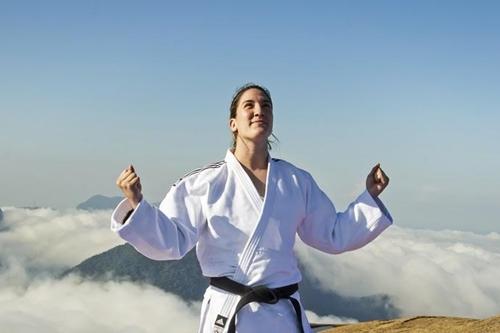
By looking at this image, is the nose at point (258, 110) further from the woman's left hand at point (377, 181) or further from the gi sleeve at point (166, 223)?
the woman's left hand at point (377, 181)

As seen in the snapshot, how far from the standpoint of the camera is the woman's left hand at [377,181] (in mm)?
5387

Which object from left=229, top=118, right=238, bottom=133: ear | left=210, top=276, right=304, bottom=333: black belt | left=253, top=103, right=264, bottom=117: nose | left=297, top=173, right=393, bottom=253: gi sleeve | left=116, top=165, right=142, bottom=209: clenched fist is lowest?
left=210, top=276, right=304, bottom=333: black belt

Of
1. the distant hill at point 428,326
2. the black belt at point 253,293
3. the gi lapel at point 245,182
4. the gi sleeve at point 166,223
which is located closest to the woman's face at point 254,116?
the gi lapel at point 245,182

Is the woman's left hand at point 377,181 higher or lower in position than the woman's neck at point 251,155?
lower

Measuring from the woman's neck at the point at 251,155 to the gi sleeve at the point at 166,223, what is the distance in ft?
1.38

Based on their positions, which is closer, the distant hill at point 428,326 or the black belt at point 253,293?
the black belt at point 253,293

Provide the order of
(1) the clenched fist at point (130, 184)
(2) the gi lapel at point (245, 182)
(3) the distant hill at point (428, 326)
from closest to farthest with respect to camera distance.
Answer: (1) the clenched fist at point (130, 184)
(2) the gi lapel at point (245, 182)
(3) the distant hill at point (428, 326)

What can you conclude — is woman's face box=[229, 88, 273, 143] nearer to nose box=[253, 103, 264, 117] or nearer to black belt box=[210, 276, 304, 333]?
nose box=[253, 103, 264, 117]

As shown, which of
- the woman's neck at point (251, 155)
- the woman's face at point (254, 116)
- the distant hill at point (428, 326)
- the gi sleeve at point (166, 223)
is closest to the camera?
the gi sleeve at point (166, 223)

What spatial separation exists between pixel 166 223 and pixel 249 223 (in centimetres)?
59

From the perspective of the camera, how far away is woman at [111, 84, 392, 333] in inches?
186

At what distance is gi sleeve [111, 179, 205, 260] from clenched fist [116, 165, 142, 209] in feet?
0.23

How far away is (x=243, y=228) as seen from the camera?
4.84 metres

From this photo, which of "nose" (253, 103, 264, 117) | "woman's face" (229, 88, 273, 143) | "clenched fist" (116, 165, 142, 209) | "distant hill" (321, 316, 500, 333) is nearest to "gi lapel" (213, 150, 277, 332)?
"woman's face" (229, 88, 273, 143)
